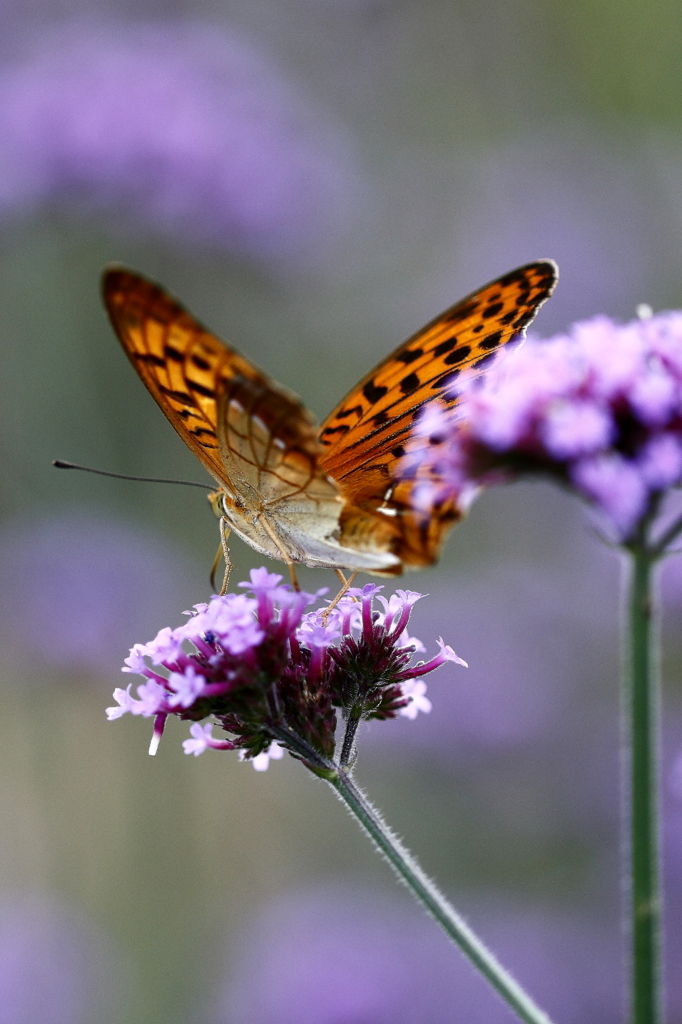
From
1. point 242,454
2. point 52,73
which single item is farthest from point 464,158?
point 242,454

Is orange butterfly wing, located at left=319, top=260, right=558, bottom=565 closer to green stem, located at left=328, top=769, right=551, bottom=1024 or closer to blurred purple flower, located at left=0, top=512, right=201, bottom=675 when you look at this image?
green stem, located at left=328, top=769, right=551, bottom=1024

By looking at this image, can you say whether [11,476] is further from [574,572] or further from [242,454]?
[242,454]

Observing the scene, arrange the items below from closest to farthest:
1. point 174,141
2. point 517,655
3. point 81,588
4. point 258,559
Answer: point 81,588 < point 517,655 < point 174,141 < point 258,559

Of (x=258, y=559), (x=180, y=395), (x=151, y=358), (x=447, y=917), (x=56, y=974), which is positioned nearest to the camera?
(x=447, y=917)

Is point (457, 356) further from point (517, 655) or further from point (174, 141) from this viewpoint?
point (174, 141)

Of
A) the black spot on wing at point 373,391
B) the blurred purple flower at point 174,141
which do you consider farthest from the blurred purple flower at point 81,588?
the black spot on wing at point 373,391

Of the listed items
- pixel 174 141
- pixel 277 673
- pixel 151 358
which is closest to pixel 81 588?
pixel 174 141
